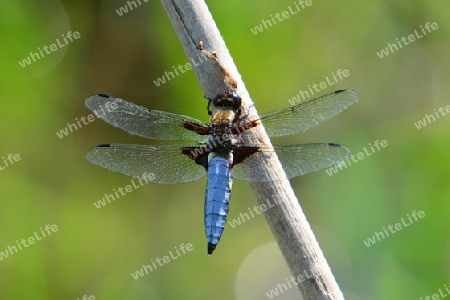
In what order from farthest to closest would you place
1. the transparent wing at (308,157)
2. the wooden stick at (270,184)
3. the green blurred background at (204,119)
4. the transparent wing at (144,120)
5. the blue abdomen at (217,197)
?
the green blurred background at (204,119), the transparent wing at (144,120), the transparent wing at (308,157), the blue abdomen at (217,197), the wooden stick at (270,184)

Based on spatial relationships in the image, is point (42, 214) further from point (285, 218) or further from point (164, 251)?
point (285, 218)

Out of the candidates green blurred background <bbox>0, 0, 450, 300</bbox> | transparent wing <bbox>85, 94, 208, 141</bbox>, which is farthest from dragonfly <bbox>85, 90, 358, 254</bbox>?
green blurred background <bbox>0, 0, 450, 300</bbox>

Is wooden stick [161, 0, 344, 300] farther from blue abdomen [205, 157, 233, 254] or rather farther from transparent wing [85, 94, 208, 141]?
transparent wing [85, 94, 208, 141]

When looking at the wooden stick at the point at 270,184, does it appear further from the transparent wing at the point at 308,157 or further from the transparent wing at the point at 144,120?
the transparent wing at the point at 144,120

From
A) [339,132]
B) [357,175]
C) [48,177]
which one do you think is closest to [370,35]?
[339,132]

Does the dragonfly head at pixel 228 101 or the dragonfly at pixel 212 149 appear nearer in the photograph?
the dragonfly head at pixel 228 101

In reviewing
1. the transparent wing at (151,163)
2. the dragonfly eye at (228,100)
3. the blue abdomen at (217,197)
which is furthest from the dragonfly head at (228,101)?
the transparent wing at (151,163)

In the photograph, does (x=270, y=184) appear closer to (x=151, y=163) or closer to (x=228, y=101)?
(x=228, y=101)
